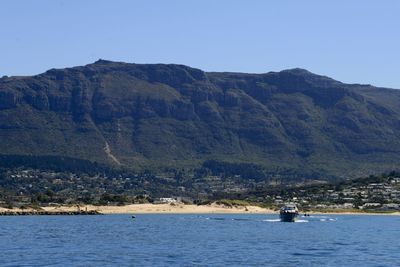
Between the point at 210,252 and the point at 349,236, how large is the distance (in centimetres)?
3900

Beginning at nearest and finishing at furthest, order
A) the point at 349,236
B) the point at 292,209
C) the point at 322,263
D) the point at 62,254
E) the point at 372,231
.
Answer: the point at 322,263 → the point at 62,254 → the point at 349,236 → the point at 372,231 → the point at 292,209

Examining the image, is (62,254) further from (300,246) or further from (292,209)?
(292,209)

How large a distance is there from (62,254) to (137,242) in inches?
772

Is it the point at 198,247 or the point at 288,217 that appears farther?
the point at 288,217

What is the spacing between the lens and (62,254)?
8975 cm

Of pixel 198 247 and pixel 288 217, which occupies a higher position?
pixel 198 247

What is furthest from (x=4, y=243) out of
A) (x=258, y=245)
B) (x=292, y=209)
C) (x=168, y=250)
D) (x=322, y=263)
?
(x=292, y=209)

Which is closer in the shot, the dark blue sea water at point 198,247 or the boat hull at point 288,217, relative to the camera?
the dark blue sea water at point 198,247

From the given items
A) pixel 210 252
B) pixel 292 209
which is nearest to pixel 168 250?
pixel 210 252

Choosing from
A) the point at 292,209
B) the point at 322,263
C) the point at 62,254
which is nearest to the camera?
the point at 322,263

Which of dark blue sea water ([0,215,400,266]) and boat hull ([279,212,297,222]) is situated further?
boat hull ([279,212,297,222])

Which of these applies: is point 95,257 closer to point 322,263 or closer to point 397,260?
point 322,263

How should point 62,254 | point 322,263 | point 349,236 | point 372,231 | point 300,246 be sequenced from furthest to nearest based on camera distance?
1. point 372,231
2. point 349,236
3. point 300,246
4. point 62,254
5. point 322,263

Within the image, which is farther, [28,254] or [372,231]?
[372,231]
